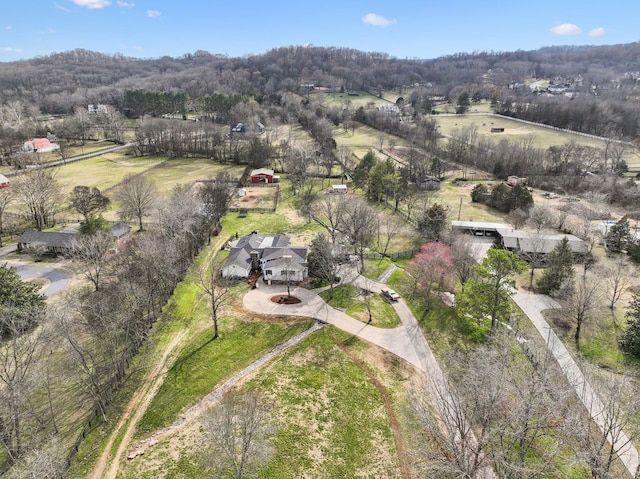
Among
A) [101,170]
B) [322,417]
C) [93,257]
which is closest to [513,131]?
[101,170]

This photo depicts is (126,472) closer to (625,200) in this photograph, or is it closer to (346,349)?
(346,349)

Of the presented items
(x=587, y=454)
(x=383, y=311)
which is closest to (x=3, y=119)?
(x=383, y=311)

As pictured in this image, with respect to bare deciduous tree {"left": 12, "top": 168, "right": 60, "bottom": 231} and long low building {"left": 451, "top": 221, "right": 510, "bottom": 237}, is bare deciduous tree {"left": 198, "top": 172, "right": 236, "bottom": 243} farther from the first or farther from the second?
long low building {"left": 451, "top": 221, "right": 510, "bottom": 237}

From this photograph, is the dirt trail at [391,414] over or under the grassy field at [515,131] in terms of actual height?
under

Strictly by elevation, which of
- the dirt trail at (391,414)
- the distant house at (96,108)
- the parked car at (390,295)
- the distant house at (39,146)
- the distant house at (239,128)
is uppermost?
the distant house at (96,108)

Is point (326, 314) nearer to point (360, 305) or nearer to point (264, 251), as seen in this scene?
point (360, 305)

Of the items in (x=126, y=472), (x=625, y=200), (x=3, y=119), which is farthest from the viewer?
(x=3, y=119)

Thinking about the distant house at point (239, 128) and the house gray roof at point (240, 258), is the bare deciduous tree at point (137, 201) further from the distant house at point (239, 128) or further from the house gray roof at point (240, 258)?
the distant house at point (239, 128)

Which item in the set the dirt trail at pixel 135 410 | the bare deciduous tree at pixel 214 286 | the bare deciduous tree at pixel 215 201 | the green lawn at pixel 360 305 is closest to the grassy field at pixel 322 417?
the dirt trail at pixel 135 410
